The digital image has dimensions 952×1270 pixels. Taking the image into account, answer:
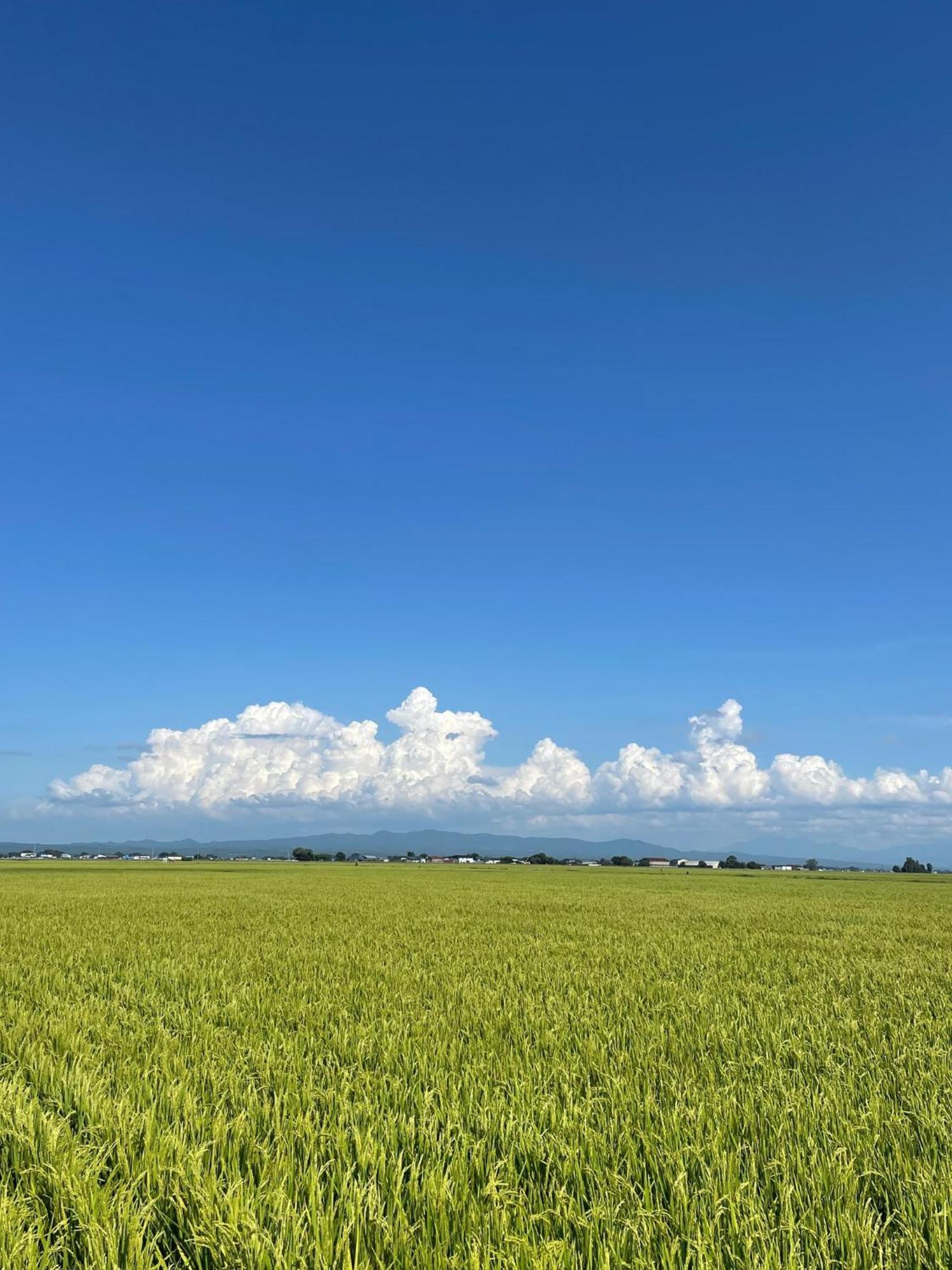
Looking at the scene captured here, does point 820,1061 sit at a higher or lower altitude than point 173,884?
higher

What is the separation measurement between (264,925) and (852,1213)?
21.4 meters

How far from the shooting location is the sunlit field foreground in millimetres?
3746

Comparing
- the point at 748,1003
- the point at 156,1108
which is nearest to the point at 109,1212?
the point at 156,1108

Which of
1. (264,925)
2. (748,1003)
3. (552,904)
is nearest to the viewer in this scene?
(748,1003)

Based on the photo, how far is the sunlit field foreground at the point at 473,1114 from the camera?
12.3 ft

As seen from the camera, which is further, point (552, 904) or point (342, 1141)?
point (552, 904)

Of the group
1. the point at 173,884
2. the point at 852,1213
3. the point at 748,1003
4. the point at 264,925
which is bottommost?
the point at 173,884

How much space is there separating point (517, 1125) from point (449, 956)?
10.2m

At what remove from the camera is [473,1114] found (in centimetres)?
538

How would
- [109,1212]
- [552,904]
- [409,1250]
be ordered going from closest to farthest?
[409,1250], [109,1212], [552,904]

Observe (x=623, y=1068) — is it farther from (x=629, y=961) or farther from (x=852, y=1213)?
(x=629, y=961)

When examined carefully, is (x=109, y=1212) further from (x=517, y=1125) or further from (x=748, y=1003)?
(x=748, y=1003)

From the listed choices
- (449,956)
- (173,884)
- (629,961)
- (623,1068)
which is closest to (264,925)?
(449,956)

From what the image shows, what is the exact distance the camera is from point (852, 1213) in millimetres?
4031
